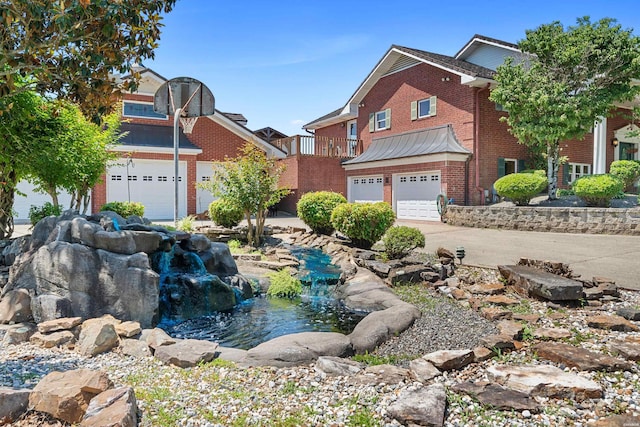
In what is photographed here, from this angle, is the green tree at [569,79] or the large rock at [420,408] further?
the green tree at [569,79]

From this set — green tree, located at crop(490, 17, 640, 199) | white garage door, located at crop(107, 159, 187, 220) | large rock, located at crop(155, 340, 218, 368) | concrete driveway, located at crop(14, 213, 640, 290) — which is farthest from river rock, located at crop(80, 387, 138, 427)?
white garage door, located at crop(107, 159, 187, 220)

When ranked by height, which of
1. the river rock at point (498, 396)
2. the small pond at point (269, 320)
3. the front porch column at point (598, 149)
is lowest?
the small pond at point (269, 320)

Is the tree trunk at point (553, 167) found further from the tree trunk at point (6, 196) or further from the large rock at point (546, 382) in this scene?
the tree trunk at point (6, 196)

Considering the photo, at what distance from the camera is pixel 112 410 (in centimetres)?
247

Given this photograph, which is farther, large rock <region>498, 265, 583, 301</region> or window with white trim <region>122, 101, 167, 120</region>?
window with white trim <region>122, 101, 167, 120</region>

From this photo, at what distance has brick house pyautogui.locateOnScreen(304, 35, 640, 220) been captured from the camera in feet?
55.4

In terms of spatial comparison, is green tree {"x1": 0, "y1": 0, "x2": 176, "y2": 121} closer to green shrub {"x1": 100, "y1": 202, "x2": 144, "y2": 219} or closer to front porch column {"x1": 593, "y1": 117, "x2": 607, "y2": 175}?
green shrub {"x1": 100, "y1": 202, "x2": 144, "y2": 219}

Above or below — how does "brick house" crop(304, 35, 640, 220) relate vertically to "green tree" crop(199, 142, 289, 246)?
above

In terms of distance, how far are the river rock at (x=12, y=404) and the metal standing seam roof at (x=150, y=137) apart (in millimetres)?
17660

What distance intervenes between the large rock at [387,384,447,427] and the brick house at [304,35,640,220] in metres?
14.5

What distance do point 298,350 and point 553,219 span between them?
37.1ft

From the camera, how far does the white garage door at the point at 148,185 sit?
1900cm

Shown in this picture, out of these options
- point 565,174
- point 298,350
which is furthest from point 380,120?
point 298,350

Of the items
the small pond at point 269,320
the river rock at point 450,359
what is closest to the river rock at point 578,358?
the river rock at point 450,359
